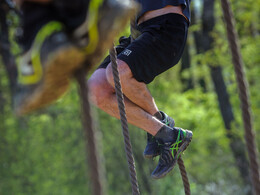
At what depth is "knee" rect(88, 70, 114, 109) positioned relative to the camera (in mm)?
2529

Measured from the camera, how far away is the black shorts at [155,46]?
2.39 metres

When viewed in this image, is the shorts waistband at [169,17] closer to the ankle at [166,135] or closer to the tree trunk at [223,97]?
the ankle at [166,135]

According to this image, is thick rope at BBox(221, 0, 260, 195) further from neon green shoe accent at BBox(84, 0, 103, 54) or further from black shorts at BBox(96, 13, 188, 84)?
black shorts at BBox(96, 13, 188, 84)

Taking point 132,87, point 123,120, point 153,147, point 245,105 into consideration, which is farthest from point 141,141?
point 245,105

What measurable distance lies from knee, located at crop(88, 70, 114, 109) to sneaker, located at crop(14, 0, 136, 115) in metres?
1.17

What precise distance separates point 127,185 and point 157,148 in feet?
19.7

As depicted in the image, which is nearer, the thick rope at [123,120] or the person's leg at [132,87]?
the thick rope at [123,120]

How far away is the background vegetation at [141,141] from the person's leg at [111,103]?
16.7 ft

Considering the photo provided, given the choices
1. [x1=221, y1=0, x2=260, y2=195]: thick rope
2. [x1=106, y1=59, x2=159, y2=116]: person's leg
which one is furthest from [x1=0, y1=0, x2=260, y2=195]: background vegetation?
[x1=221, y1=0, x2=260, y2=195]: thick rope

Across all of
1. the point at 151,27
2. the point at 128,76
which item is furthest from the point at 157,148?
the point at 151,27

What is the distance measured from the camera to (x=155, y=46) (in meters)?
2.40

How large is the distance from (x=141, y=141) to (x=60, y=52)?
6.72m

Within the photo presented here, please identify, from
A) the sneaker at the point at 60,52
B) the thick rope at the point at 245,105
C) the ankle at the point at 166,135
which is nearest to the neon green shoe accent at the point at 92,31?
the sneaker at the point at 60,52

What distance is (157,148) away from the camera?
2715 millimetres
